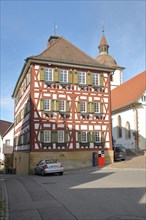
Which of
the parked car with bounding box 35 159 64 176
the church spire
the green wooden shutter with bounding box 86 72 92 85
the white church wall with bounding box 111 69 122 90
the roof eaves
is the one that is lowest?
the parked car with bounding box 35 159 64 176

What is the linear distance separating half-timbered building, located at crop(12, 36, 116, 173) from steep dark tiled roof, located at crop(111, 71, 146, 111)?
33.8 ft

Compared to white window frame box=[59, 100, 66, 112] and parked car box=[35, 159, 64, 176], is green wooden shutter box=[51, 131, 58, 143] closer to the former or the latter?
white window frame box=[59, 100, 66, 112]

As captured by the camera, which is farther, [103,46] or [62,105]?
[103,46]

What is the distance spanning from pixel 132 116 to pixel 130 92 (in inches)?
251

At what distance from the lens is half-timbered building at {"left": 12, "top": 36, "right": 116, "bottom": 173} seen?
107 ft

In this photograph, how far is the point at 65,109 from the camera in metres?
34.2

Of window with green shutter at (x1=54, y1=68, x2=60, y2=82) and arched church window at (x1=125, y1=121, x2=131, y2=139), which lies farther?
arched church window at (x1=125, y1=121, x2=131, y2=139)

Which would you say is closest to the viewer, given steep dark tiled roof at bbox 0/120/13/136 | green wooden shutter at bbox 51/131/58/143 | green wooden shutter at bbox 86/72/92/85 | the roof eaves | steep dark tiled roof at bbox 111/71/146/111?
green wooden shutter at bbox 51/131/58/143

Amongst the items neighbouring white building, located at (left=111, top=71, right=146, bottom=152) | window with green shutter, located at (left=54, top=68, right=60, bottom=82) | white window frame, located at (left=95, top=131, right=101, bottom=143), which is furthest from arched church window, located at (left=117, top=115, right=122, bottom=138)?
window with green shutter, located at (left=54, top=68, right=60, bottom=82)

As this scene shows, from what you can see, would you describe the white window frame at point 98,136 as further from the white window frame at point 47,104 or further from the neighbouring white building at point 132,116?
the neighbouring white building at point 132,116

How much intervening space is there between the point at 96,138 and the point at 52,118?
571 cm

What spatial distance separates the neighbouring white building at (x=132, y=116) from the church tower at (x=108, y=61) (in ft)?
48.1

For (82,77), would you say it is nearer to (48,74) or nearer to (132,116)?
(48,74)

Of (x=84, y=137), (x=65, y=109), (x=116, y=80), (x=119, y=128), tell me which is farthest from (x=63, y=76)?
(x=116, y=80)
